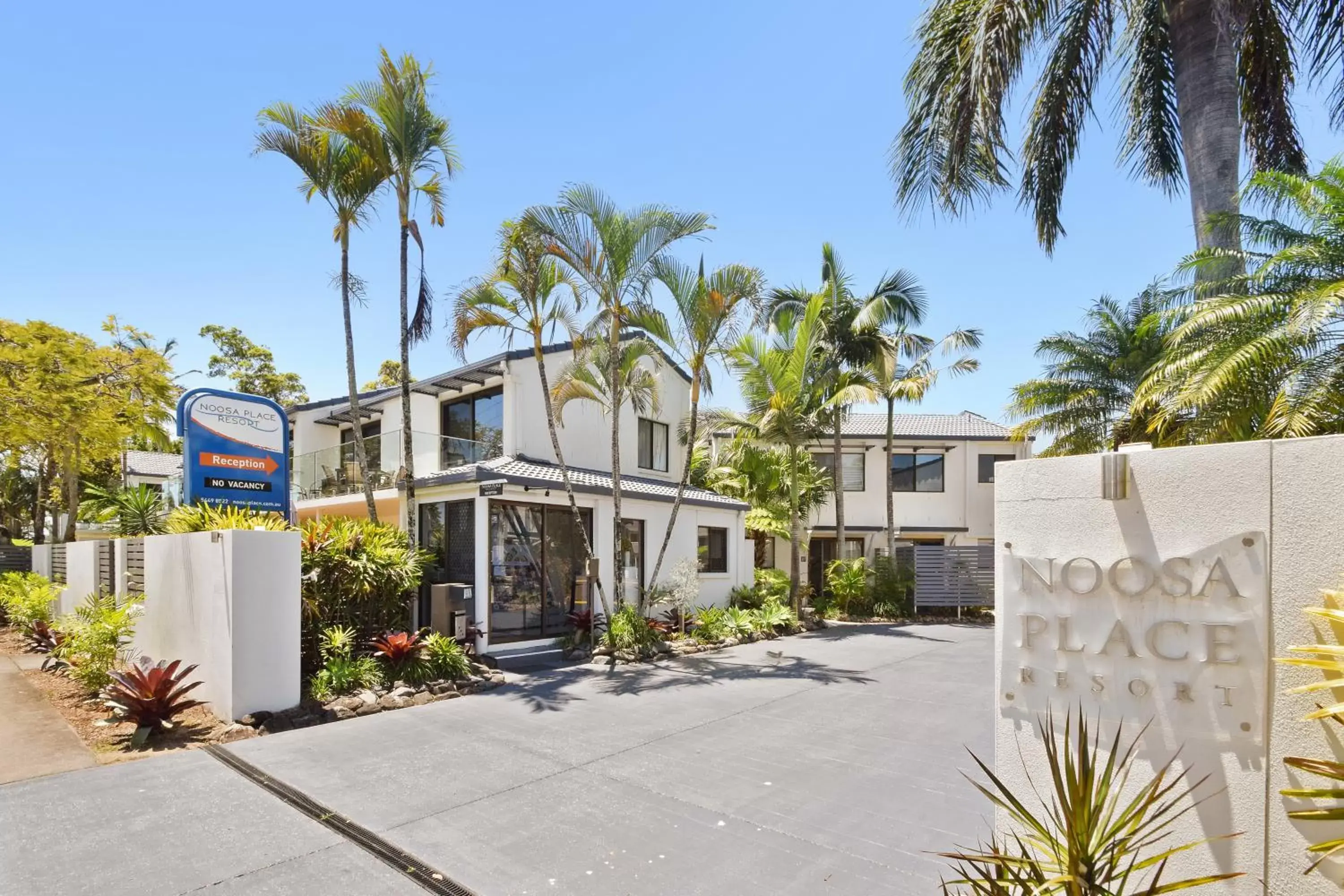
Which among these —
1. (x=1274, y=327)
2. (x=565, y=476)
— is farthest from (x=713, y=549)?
(x=1274, y=327)

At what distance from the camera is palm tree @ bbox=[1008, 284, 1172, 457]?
16.5 m

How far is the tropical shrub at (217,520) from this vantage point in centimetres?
883

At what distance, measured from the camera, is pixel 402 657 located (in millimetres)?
9477

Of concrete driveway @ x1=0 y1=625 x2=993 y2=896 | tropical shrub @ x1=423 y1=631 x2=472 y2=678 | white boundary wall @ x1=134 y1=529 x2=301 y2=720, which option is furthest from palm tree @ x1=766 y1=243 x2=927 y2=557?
white boundary wall @ x1=134 y1=529 x2=301 y2=720

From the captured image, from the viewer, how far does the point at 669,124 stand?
39.8 feet

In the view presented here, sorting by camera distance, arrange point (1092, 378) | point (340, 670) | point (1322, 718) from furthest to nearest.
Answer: point (1092, 378) → point (340, 670) → point (1322, 718)

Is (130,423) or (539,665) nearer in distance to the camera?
(539,665)

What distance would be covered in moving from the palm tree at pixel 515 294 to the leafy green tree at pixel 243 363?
21354mm

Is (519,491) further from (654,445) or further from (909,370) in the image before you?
(909,370)

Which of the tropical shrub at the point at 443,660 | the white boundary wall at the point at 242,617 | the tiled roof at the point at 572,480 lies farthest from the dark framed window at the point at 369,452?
the white boundary wall at the point at 242,617

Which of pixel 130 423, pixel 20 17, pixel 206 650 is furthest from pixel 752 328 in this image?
pixel 130 423

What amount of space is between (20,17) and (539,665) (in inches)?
449

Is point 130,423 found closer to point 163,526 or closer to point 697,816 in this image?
point 163,526

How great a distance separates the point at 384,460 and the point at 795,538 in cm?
1044
